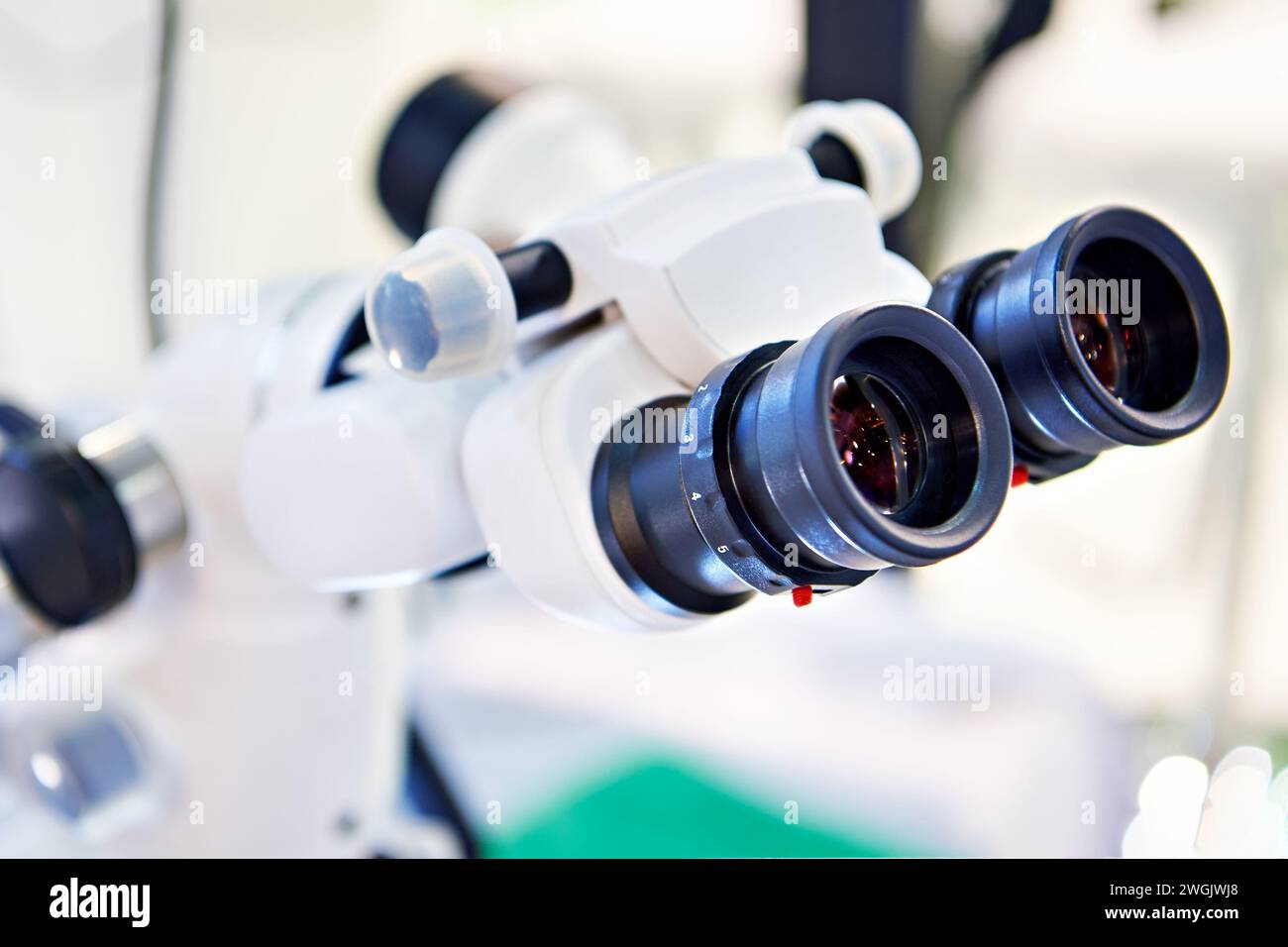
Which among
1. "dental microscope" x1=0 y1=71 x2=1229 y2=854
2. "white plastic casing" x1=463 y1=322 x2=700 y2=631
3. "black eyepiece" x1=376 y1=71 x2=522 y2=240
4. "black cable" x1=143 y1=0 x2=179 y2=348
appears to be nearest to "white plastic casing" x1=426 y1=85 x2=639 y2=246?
"black eyepiece" x1=376 y1=71 x2=522 y2=240

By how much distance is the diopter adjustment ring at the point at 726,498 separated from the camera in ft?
1.30

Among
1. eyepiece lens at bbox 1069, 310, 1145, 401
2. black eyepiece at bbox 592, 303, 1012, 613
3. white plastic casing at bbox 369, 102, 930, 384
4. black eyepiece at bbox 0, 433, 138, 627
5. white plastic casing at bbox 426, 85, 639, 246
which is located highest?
white plastic casing at bbox 426, 85, 639, 246

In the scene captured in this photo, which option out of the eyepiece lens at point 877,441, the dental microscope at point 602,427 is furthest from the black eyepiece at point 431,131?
the eyepiece lens at point 877,441

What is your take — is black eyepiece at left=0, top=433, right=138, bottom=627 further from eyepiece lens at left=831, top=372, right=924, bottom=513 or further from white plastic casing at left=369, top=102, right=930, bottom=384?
eyepiece lens at left=831, top=372, right=924, bottom=513

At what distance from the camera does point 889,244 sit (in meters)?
1.16

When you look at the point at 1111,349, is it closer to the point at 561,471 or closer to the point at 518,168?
the point at 561,471

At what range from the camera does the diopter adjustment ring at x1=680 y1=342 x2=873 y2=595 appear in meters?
0.40

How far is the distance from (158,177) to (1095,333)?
0.80 metres

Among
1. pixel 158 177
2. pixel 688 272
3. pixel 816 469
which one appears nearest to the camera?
pixel 816 469

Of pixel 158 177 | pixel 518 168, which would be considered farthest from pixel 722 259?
pixel 158 177

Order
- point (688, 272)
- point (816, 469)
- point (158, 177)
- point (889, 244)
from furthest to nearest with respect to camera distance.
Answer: point (889, 244) < point (158, 177) < point (688, 272) < point (816, 469)

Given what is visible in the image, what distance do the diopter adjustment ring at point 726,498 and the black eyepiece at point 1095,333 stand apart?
0.11m

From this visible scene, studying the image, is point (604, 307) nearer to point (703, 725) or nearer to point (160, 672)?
point (160, 672)
